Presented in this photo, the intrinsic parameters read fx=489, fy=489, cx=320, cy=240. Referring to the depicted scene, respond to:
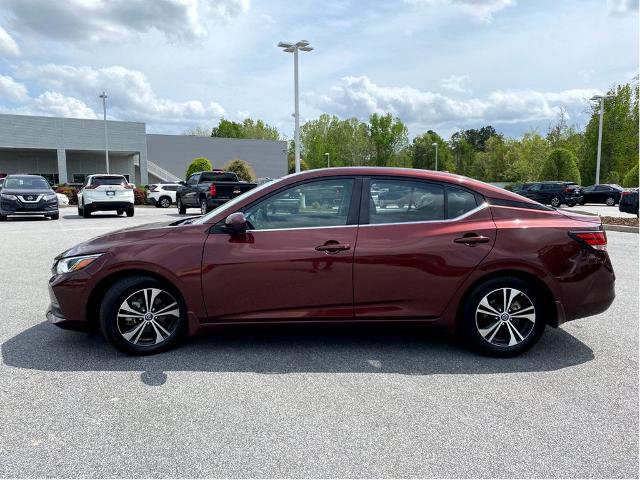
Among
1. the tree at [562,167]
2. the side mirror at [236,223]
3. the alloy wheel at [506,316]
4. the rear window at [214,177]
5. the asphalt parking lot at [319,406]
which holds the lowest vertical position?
the asphalt parking lot at [319,406]

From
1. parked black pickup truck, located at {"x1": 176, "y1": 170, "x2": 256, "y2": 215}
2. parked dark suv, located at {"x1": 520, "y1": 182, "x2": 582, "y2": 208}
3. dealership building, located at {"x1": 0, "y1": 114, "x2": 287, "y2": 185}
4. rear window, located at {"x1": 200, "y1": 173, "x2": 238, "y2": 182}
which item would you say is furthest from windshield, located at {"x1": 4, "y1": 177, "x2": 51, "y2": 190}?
dealership building, located at {"x1": 0, "y1": 114, "x2": 287, "y2": 185}

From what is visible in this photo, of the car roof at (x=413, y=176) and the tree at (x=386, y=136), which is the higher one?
the tree at (x=386, y=136)

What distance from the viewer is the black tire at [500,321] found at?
4121 mm

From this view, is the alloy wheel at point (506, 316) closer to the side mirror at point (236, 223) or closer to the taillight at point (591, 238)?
the taillight at point (591, 238)

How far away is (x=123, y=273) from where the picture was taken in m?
4.12

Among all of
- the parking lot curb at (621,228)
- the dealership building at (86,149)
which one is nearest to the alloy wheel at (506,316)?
the parking lot curb at (621,228)

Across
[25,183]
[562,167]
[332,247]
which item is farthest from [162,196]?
[562,167]

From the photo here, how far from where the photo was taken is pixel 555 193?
30.1m

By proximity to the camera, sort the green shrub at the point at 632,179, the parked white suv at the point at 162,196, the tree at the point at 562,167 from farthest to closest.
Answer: the tree at the point at 562,167 → the green shrub at the point at 632,179 → the parked white suv at the point at 162,196

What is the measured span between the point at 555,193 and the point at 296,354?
29946mm

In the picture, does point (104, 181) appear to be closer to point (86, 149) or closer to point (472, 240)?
point (472, 240)

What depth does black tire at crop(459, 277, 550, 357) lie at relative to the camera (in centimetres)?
412

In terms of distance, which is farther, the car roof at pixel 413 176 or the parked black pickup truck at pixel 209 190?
the parked black pickup truck at pixel 209 190

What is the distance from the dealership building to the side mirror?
4389 cm
